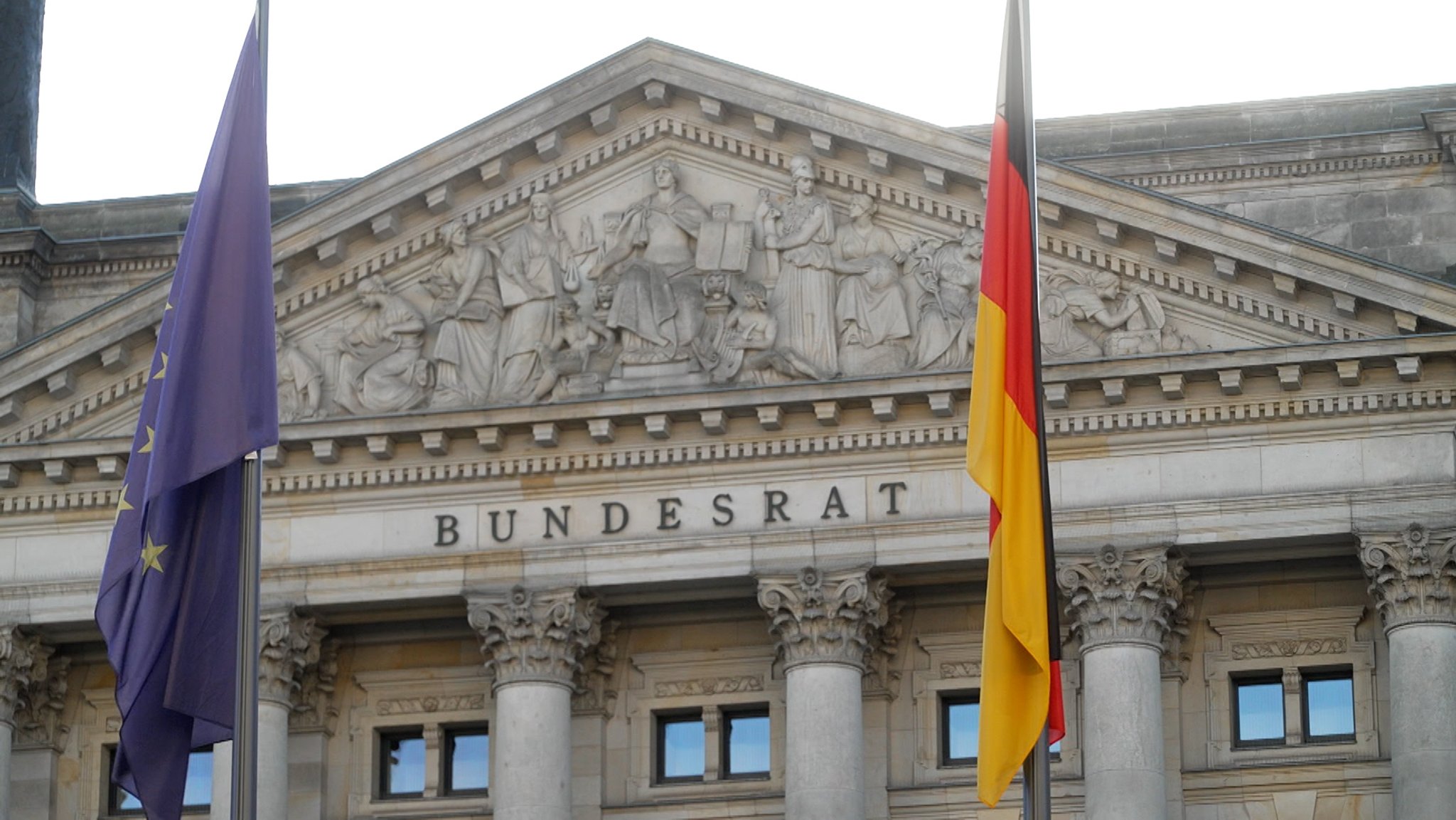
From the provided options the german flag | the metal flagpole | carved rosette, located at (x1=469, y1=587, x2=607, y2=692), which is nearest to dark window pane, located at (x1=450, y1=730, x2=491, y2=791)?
carved rosette, located at (x1=469, y1=587, x2=607, y2=692)

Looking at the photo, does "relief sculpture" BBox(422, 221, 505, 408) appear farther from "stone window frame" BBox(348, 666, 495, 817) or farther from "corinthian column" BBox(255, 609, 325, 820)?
"stone window frame" BBox(348, 666, 495, 817)

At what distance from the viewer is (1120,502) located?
126ft

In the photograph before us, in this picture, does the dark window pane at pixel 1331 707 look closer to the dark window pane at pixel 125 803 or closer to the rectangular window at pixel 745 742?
the rectangular window at pixel 745 742

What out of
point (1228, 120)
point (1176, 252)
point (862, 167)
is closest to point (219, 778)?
point (862, 167)

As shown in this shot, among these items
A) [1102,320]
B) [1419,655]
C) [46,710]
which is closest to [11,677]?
[46,710]

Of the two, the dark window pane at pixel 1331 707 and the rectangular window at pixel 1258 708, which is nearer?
the dark window pane at pixel 1331 707

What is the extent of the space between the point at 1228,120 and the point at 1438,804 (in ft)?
48.6

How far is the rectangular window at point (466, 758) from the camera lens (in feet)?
136

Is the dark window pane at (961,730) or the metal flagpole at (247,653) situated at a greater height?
the dark window pane at (961,730)

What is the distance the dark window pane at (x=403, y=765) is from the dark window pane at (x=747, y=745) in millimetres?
4110

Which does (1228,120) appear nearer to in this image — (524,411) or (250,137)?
(524,411)

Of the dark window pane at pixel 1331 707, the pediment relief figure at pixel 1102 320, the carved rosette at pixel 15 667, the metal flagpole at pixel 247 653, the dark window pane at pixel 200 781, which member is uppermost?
the pediment relief figure at pixel 1102 320

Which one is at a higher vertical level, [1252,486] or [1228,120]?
[1228,120]

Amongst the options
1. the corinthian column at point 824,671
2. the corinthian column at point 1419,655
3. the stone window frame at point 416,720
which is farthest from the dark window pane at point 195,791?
the corinthian column at point 1419,655
